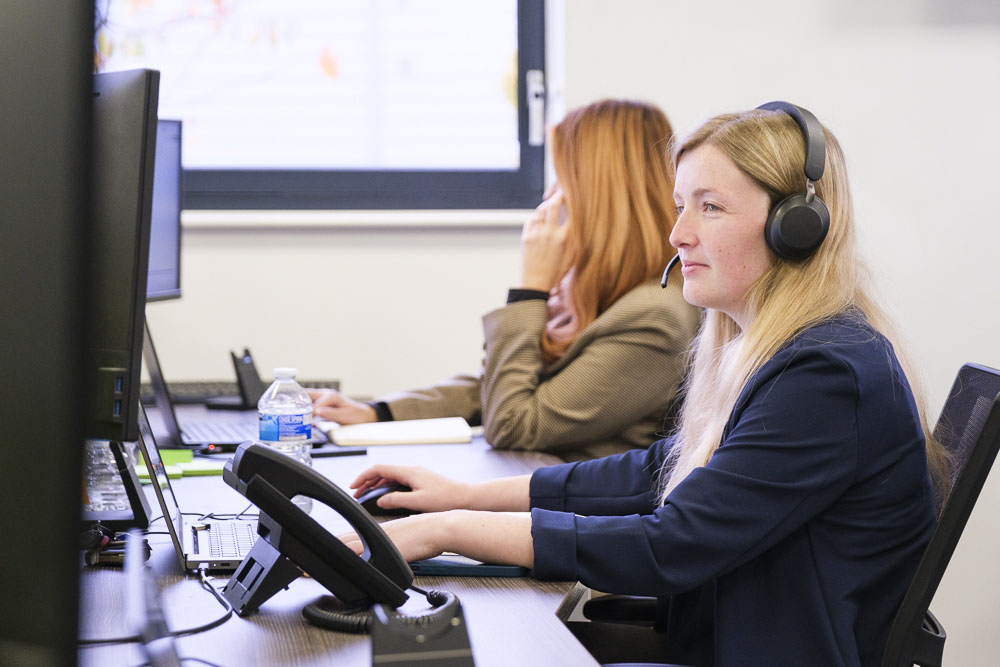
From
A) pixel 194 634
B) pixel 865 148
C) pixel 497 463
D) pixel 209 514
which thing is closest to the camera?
pixel 194 634

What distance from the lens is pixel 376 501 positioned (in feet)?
3.81

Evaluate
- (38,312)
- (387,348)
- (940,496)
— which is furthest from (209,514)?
(387,348)

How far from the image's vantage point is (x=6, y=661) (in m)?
0.25

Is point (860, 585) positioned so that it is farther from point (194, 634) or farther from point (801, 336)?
point (194, 634)

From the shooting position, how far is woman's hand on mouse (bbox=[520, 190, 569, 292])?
1.74m

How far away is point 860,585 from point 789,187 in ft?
1.34

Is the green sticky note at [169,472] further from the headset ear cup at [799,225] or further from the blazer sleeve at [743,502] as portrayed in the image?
the headset ear cup at [799,225]

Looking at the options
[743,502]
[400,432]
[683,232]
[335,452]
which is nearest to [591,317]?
[400,432]

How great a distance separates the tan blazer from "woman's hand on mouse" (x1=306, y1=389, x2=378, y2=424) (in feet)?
0.88

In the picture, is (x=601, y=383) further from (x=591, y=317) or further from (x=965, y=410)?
(x=965, y=410)

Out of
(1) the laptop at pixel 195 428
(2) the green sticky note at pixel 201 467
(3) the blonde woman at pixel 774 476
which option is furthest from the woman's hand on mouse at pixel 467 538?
(1) the laptop at pixel 195 428

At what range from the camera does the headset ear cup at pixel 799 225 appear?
3.20ft

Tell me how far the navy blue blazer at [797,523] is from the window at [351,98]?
1.67 metres

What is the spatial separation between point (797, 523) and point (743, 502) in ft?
0.20
